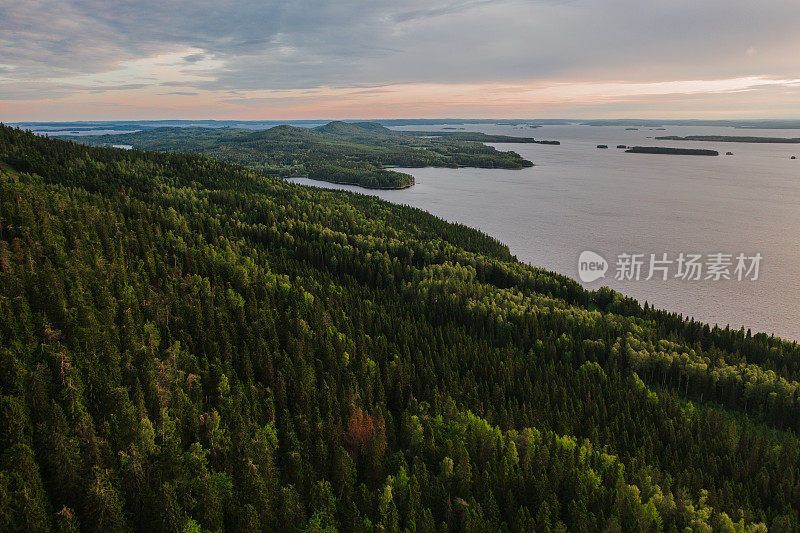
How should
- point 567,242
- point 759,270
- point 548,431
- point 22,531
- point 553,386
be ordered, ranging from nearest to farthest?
point 22,531
point 548,431
point 553,386
point 759,270
point 567,242

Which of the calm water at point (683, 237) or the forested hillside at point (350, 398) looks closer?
the forested hillside at point (350, 398)

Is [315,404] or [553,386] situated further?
[553,386]

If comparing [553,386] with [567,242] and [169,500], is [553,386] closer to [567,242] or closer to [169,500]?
[169,500]

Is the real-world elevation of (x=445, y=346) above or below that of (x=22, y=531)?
below

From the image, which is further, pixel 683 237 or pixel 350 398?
pixel 683 237

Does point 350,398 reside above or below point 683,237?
below

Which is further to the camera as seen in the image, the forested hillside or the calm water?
the calm water

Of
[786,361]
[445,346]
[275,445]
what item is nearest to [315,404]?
[275,445]

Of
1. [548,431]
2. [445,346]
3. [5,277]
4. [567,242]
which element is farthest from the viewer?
[567,242]
